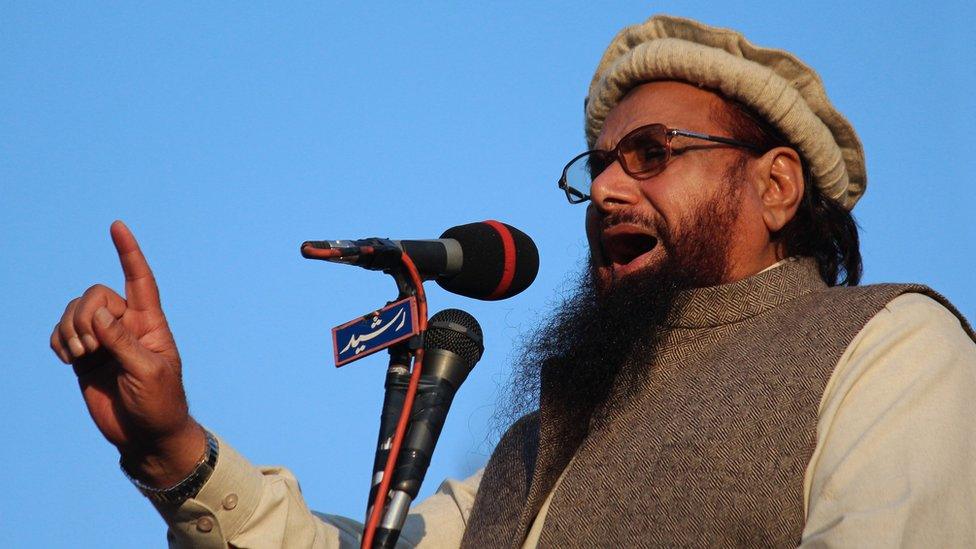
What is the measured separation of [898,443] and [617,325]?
1.01 meters

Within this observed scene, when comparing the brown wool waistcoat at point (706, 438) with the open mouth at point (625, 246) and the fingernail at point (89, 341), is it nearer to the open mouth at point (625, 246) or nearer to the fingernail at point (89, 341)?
the open mouth at point (625, 246)

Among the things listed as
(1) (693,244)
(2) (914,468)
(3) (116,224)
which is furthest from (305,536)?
(2) (914,468)

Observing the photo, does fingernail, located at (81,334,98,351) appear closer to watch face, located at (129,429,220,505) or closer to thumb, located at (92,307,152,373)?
thumb, located at (92,307,152,373)

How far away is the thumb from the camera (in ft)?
7.87

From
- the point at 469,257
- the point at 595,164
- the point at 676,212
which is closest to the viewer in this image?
the point at 469,257

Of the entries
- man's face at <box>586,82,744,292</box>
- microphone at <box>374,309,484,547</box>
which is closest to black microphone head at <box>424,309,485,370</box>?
microphone at <box>374,309,484,547</box>

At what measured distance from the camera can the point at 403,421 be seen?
227 centimetres

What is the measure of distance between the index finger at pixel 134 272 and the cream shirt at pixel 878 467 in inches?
18.3

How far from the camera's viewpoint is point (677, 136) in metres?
3.48

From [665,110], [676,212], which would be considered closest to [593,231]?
[676,212]

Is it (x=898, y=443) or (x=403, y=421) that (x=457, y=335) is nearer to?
(x=403, y=421)

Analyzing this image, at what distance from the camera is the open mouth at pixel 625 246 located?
342 centimetres

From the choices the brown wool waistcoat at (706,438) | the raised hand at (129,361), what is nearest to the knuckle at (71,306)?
the raised hand at (129,361)

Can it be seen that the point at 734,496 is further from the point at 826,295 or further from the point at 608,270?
the point at 608,270
